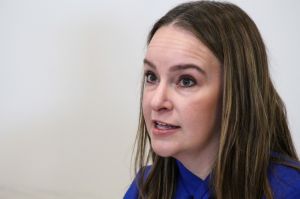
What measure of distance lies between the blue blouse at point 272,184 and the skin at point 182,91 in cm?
11

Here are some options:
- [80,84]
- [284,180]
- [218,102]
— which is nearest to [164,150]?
[218,102]

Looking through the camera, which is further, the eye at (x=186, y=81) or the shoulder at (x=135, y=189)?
the shoulder at (x=135, y=189)

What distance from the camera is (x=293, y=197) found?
2.78 feet

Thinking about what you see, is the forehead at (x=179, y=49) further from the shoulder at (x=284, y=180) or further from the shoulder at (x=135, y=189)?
the shoulder at (x=135, y=189)

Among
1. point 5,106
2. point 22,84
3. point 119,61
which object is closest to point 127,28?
point 119,61

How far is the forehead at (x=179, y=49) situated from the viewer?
2.74 feet

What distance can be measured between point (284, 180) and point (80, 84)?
757 millimetres

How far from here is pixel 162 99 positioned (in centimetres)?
86

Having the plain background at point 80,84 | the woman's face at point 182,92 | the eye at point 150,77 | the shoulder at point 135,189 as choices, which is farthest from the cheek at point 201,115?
the plain background at point 80,84

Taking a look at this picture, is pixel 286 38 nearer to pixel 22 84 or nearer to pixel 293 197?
pixel 293 197

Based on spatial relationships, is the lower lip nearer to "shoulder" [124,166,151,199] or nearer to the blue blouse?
the blue blouse

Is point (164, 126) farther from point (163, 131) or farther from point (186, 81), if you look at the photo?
point (186, 81)

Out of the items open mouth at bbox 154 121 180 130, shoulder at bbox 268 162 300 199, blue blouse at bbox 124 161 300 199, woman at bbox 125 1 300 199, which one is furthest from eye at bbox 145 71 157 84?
shoulder at bbox 268 162 300 199

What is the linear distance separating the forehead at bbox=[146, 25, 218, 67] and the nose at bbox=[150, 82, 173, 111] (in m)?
0.06
